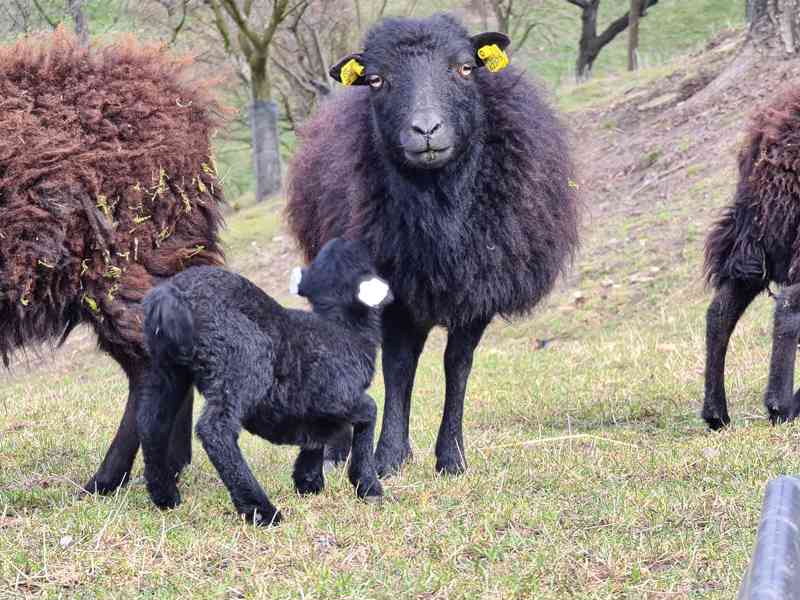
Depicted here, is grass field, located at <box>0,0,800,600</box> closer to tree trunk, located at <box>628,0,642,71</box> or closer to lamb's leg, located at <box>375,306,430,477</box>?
lamb's leg, located at <box>375,306,430,477</box>

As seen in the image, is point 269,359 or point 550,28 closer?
point 269,359

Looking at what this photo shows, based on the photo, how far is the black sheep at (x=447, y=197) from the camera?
19.9 ft

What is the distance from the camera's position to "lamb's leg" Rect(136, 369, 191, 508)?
5039mm

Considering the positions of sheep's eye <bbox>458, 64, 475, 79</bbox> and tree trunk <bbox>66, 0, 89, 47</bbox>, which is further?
tree trunk <bbox>66, 0, 89, 47</bbox>

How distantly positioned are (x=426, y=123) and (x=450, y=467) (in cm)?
190

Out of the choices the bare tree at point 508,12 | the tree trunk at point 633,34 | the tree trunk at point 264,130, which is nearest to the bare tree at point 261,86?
the tree trunk at point 264,130

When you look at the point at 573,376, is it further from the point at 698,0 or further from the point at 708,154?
the point at 698,0

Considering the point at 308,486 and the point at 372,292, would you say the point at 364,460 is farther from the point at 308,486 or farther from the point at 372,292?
the point at 372,292

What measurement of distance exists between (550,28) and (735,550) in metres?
39.6

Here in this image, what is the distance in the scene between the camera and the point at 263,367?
4762 mm

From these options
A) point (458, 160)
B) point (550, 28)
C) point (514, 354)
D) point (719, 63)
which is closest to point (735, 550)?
point (458, 160)

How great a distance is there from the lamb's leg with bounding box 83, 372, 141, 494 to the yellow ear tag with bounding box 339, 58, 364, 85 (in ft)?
6.77

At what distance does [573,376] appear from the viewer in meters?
9.46

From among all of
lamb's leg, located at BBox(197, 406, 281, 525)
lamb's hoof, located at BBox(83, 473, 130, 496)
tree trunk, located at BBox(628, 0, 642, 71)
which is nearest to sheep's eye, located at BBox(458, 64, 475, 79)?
lamb's leg, located at BBox(197, 406, 281, 525)
